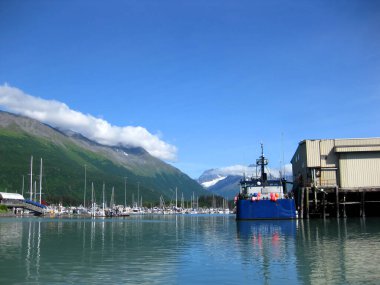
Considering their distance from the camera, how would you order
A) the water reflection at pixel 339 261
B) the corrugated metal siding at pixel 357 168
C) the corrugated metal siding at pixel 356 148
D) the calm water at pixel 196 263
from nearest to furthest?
1. the water reflection at pixel 339 261
2. the calm water at pixel 196 263
3. the corrugated metal siding at pixel 356 148
4. the corrugated metal siding at pixel 357 168

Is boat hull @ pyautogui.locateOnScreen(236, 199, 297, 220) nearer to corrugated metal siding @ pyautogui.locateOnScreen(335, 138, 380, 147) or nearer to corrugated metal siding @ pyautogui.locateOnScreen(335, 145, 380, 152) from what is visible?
corrugated metal siding @ pyautogui.locateOnScreen(335, 145, 380, 152)

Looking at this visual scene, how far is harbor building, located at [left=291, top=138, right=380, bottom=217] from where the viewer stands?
86250 millimetres

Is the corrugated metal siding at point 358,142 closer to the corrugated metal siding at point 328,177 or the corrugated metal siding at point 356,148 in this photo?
the corrugated metal siding at point 356,148

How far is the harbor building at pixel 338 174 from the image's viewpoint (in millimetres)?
86250

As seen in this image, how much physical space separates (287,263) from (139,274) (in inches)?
377

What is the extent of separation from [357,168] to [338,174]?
383 centimetres

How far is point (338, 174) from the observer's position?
287ft

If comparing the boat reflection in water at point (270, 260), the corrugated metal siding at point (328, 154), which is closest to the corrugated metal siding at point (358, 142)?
the corrugated metal siding at point (328, 154)

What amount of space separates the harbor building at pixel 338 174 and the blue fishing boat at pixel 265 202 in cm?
447

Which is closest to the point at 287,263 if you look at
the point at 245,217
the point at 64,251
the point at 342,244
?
the point at 342,244

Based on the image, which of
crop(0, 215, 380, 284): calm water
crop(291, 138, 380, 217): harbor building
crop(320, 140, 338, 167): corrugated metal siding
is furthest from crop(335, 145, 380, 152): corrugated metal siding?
crop(0, 215, 380, 284): calm water

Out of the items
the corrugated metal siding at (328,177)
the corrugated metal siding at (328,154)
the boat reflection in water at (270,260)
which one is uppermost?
the corrugated metal siding at (328,154)

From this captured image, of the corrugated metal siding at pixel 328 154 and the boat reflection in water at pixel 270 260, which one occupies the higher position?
the corrugated metal siding at pixel 328 154

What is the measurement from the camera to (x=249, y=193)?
87938 mm
